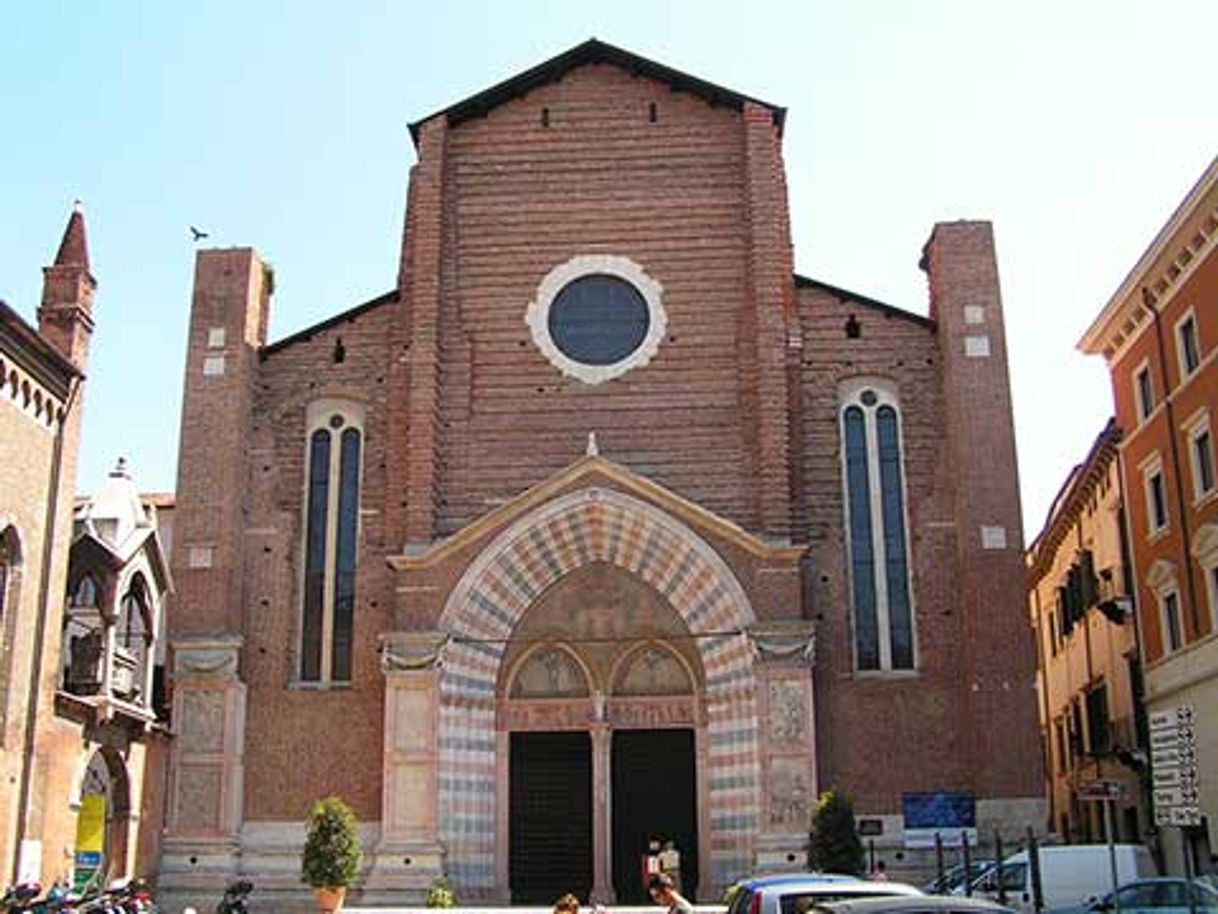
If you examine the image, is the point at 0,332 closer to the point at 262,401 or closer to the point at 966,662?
the point at 262,401

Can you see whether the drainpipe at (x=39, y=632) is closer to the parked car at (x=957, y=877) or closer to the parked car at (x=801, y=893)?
the parked car at (x=801, y=893)

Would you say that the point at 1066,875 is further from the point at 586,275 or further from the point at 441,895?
the point at 586,275

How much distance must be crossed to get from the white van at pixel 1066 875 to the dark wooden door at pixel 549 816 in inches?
298

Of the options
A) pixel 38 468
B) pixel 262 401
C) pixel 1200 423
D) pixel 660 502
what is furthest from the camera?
pixel 262 401

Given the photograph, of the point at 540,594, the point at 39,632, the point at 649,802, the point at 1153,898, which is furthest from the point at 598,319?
the point at 1153,898

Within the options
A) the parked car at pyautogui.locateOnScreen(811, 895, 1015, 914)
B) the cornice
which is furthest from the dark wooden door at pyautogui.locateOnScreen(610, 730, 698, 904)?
the parked car at pyautogui.locateOnScreen(811, 895, 1015, 914)

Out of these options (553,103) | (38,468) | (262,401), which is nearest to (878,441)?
(553,103)

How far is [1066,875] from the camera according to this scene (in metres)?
22.2

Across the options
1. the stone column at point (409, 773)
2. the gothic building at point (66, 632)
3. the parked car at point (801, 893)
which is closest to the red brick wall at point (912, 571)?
the stone column at point (409, 773)

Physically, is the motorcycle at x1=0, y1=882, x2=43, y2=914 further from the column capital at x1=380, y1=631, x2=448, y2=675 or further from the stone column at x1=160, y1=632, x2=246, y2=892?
the column capital at x1=380, y1=631, x2=448, y2=675

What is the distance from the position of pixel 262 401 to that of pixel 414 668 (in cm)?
618

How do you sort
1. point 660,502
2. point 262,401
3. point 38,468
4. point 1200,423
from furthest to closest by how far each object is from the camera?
point 262,401, point 660,502, point 1200,423, point 38,468

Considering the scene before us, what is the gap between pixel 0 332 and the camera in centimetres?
2036

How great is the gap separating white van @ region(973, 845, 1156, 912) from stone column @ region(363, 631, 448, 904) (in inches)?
350
